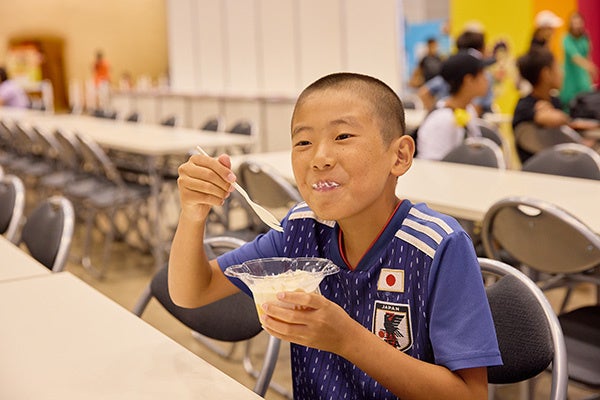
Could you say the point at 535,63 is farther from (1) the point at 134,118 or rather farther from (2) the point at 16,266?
(1) the point at 134,118

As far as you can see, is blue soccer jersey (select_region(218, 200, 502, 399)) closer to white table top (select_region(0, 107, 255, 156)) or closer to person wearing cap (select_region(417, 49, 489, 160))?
person wearing cap (select_region(417, 49, 489, 160))

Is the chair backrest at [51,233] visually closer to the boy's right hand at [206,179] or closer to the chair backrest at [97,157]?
the boy's right hand at [206,179]

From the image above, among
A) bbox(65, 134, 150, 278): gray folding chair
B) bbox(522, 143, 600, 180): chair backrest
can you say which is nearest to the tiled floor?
bbox(65, 134, 150, 278): gray folding chair

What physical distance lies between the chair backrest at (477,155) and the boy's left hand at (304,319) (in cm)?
298

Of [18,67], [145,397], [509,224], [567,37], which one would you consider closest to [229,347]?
[509,224]

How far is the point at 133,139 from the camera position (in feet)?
19.2

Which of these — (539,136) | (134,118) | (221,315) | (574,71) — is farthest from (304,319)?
(134,118)

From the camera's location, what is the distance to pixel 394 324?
1358 mm

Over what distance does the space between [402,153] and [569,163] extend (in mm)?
2481

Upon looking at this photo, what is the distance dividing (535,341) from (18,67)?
764 inches

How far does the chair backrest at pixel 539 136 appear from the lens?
4.95 metres

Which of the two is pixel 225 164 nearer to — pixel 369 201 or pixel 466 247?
pixel 369 201

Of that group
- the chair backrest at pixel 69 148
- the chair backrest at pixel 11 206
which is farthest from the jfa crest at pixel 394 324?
the chair backrest at pixel 69 148

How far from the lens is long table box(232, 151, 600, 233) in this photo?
2.77 meters
